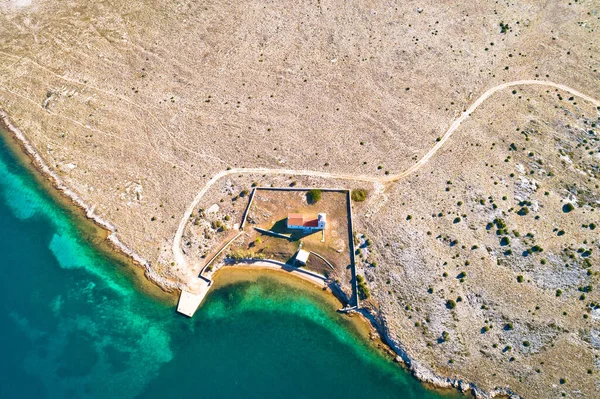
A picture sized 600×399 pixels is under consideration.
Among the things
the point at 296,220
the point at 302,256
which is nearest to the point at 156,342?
the point at 302,256

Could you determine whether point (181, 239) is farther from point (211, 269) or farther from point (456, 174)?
point (456, 174)

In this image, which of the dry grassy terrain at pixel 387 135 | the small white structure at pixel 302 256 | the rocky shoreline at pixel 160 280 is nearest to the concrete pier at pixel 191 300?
the rocky shoreline at pixel 160 280

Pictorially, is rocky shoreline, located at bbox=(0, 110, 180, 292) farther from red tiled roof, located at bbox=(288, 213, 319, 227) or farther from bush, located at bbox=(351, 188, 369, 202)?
bush, located at bbox=(351, 188, 369, 202)

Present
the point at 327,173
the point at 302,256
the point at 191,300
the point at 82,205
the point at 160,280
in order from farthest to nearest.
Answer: the point at 327,173
the point at 82,205
the point at 160,280
the point at 302,256
the point at 191,300

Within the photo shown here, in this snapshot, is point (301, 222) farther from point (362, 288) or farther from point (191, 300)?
point (191, 300)

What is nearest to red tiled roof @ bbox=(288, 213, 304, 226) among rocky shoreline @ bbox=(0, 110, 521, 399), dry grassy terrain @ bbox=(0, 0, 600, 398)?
dry grassy terrain @ bbox=(0, 0, 600, 398)

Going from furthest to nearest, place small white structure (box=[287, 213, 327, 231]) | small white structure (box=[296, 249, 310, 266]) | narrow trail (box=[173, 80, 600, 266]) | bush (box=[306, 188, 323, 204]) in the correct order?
bush (box=[306, 188, 323, 204]) → narrow trail (box=[173, 80, 600, 266]) → small white structure (box=[287, 213, 327, 231]) → small white structure (box=[296, 249, 310, 266])
